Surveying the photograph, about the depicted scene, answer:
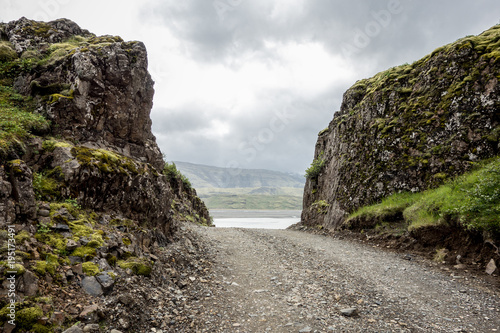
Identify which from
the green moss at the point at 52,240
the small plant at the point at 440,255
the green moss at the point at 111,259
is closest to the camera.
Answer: the green moss at the point at 52,240

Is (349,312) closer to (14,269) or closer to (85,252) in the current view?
(85,252)

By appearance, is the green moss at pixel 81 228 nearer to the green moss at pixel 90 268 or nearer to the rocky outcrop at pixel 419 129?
the green moss at pixel 90 268

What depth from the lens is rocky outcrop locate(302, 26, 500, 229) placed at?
738 inches

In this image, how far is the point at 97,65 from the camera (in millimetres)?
14688

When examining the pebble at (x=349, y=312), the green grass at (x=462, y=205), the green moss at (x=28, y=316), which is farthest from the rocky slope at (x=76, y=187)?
the green grass at (x=462, y=205)

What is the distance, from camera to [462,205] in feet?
43.5

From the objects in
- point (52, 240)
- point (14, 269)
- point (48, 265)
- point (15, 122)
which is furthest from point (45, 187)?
point (14, 269)

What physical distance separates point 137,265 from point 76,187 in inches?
168

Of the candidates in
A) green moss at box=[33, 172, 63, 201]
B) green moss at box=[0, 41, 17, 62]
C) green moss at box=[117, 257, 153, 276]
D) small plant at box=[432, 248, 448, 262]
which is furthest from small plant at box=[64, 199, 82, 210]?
small plant at box=[432, 248, 448, 262]

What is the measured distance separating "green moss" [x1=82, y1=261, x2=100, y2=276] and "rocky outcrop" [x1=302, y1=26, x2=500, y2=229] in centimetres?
2334

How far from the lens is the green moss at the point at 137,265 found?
8500 millimetres

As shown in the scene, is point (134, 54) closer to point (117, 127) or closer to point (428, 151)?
point (117, 127)

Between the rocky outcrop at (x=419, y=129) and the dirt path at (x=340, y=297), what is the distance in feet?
34.7

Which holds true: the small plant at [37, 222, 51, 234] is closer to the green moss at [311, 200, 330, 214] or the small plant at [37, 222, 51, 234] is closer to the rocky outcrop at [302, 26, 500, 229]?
the rocky outcrop at [302, 26, 500, 229]
